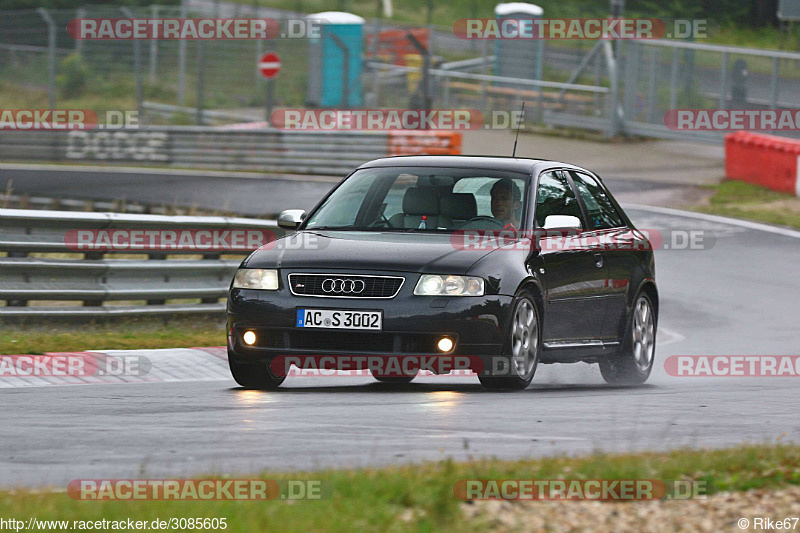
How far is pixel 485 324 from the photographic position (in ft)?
28.9

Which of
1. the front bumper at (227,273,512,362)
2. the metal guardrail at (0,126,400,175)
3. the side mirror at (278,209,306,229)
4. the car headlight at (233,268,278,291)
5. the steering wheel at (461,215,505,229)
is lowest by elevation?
the metal guardrail at (0,126,400,175)

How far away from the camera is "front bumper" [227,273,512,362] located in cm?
878

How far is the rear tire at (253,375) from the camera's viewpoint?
30.7 feet

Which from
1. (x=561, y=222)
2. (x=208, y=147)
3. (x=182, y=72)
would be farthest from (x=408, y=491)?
(x=182, y=72)

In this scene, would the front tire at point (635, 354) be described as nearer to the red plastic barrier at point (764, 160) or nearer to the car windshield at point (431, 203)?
the car windshield at point (431, 203)

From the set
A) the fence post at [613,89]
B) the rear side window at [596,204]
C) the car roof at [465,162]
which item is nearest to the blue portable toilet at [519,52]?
the fence post at [613,89]

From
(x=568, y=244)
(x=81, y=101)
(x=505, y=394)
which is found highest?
(x=568, y=244)

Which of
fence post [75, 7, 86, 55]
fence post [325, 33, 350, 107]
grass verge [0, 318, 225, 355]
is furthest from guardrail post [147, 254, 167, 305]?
fence post [75, 7, 86, 55]

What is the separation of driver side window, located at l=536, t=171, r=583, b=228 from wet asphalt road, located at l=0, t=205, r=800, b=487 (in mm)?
1195

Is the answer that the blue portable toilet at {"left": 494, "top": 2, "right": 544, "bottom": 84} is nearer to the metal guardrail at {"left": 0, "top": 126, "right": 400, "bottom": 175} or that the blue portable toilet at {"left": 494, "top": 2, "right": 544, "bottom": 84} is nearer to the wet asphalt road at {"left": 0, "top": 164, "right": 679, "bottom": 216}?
the metal guardrail at {"left": 0, "top": 126, "right": 400, "bottom": 175}

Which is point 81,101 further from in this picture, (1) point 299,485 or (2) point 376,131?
(1) point 299,485

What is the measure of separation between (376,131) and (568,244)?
19.0 m

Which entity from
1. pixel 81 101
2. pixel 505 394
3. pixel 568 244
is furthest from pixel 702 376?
pixel 81 101

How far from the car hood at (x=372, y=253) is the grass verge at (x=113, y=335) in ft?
8.31
